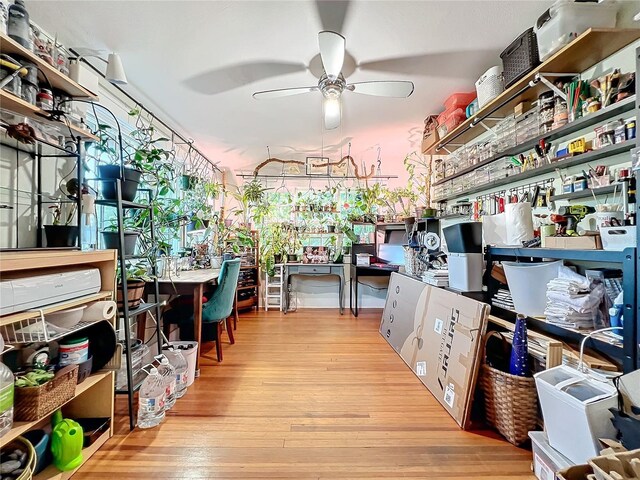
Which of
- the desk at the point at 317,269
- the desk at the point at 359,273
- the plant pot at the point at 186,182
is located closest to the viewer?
the plant pot at the point at 186,182

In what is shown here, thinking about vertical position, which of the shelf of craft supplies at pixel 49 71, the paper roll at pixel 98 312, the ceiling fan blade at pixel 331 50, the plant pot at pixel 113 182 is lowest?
the paper roll at pixel 98 312

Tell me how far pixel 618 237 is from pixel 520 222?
0.55m

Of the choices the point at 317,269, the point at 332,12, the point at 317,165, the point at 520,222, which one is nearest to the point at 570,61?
the point at 520,222

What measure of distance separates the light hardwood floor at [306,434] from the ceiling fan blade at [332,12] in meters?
2.50

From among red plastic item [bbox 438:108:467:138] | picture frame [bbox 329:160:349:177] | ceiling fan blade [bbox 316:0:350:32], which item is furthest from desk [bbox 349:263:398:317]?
ceiling fan blade [bbox 316:0:350:32]

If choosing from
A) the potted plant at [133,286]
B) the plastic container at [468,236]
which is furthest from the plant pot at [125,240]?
the plastic container at [468,236]

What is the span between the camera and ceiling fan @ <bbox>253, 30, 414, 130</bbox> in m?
1.77

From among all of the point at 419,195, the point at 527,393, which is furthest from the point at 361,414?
the point at 419,195

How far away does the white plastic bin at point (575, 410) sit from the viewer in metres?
1.04

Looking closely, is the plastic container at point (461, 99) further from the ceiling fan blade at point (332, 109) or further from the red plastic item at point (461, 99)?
the ceiling fan blade at point (332, 109)

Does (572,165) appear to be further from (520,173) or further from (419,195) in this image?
(419,195)

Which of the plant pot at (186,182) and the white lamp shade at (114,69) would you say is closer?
the white lamp shade at (114,69)

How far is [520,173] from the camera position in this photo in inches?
76.8

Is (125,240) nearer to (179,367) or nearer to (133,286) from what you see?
(133,286)
